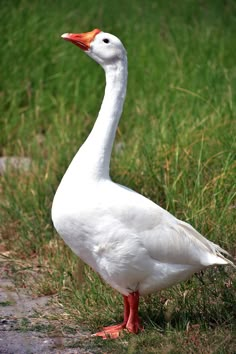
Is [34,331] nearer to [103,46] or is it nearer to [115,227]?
[115,227]

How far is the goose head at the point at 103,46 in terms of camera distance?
210 inches

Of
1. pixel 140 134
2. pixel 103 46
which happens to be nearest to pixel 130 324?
pixel 103 46

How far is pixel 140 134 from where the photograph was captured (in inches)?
314

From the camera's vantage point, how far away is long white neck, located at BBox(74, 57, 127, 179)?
5.25 meters

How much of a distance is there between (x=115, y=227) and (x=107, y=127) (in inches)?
23.8

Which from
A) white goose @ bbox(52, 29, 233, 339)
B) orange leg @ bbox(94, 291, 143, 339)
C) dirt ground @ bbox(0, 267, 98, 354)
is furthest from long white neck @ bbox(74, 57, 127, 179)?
dirt ground @ bbox(0, 267, 98, 354)

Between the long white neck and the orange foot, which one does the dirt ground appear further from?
the long white neck

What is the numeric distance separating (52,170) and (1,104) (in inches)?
79.7

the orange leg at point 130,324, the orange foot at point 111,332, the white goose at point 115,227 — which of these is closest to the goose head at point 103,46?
the white goose at point 115,227

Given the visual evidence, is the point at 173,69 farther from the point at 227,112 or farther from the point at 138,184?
the point at 138,184

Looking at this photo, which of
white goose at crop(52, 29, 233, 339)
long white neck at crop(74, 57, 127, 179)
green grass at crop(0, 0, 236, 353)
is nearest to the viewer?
white goose at crop(52, 29, 233, 339)

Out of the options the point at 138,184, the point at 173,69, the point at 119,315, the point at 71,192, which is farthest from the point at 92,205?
the point at 173,69

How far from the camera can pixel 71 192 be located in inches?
201

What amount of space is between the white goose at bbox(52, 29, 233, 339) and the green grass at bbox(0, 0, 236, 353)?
0.82 feet
